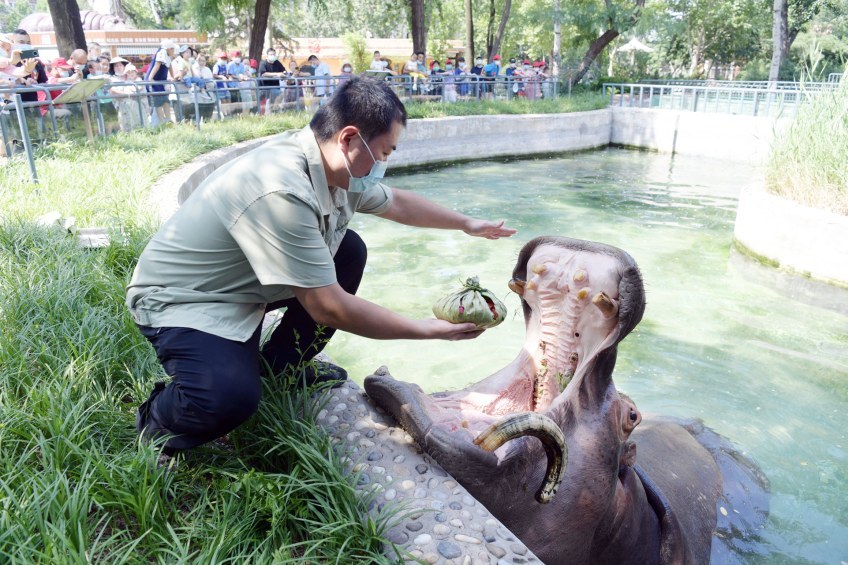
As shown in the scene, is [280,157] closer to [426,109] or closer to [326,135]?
[326,135]

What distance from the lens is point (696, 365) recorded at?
16.9ft

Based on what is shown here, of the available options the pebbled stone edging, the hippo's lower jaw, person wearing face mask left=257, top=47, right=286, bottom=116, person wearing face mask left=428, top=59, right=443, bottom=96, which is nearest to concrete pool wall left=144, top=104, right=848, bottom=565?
the pebbled stone edging

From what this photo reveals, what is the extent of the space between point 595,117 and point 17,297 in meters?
17.4

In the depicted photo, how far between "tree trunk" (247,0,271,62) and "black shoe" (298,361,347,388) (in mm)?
16722

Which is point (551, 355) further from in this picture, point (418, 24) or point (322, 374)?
point (418, 24)

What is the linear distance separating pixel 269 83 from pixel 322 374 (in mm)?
12587

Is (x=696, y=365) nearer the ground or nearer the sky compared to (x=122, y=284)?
nearer the ground

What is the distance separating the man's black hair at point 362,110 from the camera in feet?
7.89

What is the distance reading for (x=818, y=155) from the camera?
23.9 feet

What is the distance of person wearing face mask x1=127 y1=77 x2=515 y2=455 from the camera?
2.34m

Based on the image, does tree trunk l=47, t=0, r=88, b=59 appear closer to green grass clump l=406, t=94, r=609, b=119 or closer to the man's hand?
green grass clump l=406, t=94, r=609, b=119

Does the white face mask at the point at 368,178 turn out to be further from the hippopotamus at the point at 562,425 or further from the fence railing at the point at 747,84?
the fence railing at the point at 747,84

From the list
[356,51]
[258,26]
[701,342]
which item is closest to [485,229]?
[701,342]

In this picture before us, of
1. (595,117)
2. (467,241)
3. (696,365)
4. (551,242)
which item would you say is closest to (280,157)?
(551,242)
